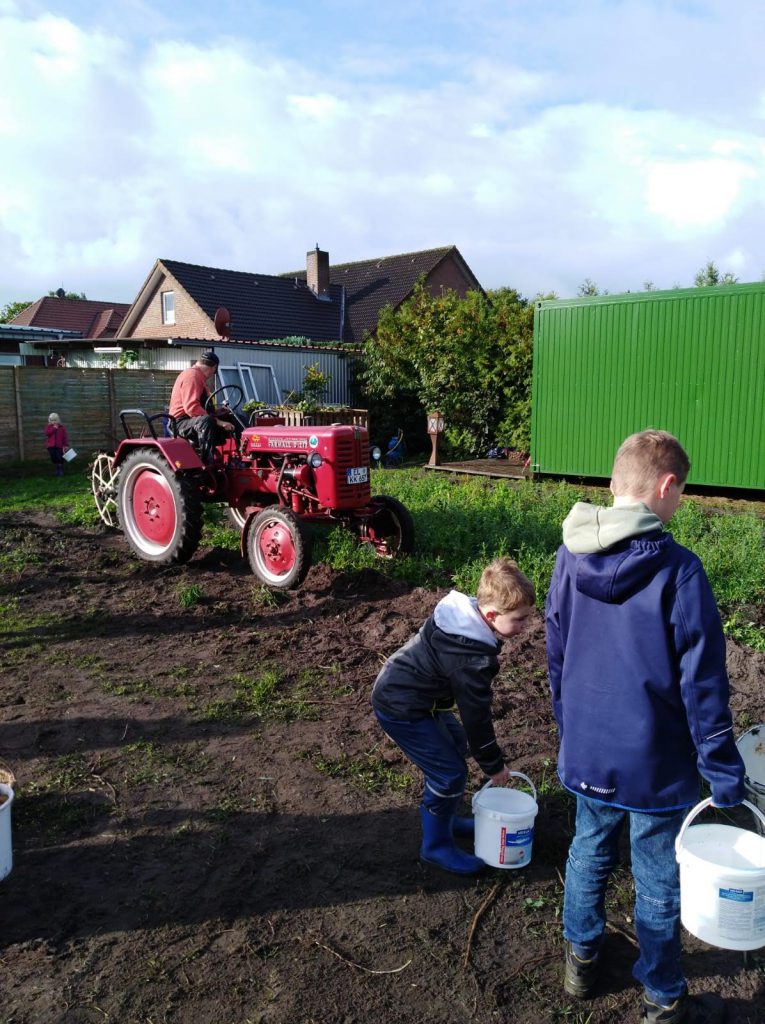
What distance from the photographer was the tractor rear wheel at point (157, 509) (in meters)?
6.89

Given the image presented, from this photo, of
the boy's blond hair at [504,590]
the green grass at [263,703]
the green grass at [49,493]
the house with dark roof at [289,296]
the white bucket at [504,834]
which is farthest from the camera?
the house with dark roof at [289,296]

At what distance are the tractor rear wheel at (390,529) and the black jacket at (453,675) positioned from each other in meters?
3.92

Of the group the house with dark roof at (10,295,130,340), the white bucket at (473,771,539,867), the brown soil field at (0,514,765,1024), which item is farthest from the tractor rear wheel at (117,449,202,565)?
the house with dark roof at (10,295,130,340)

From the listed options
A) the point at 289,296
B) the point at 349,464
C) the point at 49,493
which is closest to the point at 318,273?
the point at 289,296

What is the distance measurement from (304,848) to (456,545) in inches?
164

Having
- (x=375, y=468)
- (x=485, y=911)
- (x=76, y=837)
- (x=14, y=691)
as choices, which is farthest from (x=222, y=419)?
(x=375, y=468)

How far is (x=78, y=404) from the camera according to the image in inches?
625

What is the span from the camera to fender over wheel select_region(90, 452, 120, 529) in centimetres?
826

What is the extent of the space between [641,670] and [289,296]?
83.7 feet

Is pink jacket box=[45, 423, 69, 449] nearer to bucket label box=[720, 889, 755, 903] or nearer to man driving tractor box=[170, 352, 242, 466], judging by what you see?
man driving tractor box=[170, 352, 242, 466]

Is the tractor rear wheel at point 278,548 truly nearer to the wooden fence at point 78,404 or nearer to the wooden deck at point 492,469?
the wooden deck at point 492,469

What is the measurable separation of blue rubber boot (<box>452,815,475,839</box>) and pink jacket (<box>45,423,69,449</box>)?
504 inches

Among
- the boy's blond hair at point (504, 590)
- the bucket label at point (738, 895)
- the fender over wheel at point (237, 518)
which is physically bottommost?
→ the bucket label at point (738, 895)

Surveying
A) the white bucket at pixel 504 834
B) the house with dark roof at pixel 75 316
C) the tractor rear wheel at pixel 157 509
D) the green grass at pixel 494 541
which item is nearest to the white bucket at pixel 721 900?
the white bucket at pixel 504 834
